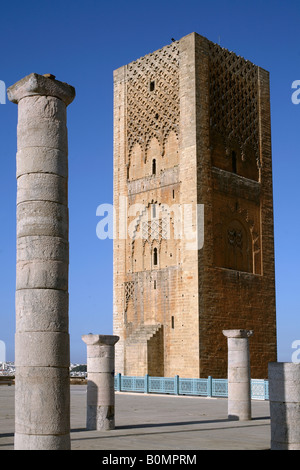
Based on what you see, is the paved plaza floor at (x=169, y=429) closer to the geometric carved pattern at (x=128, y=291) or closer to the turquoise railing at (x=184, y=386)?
the turquoise railing at (x=184, y=386)

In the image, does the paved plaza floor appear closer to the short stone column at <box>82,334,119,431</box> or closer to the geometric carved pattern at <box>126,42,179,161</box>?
the short stone column at <box>82,334,119,431</box>

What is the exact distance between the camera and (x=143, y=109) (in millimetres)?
23703

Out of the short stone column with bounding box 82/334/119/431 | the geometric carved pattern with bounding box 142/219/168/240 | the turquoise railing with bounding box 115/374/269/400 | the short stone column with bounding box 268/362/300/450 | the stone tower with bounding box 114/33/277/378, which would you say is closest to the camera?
the short stone column with bounding box 268/362/300/450

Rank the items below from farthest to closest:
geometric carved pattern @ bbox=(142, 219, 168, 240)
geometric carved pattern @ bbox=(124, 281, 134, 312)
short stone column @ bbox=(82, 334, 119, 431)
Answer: geometric carved pattern @ bbox=(124, 281, 134, 312), geometric carved pattern @ bbox=(142, 219, 168, 240), short stone column @ bbox=(82, 334, 119, 431)

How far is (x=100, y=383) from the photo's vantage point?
9906mm

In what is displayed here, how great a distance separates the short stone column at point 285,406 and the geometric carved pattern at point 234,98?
53.5ft

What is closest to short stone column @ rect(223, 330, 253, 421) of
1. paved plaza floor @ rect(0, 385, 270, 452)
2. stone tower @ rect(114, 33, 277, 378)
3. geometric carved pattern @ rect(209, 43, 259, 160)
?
paved plaza floor @ rect(0, 385, 270, 452)

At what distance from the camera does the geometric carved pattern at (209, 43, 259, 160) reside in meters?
22.8

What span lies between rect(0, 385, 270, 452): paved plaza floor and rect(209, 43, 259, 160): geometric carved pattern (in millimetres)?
11587

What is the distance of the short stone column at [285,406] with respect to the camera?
6.77 meters

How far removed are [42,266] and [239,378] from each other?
6157 millimetres

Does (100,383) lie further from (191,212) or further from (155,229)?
(155,229)

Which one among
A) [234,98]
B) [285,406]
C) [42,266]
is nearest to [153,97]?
[234,98]
